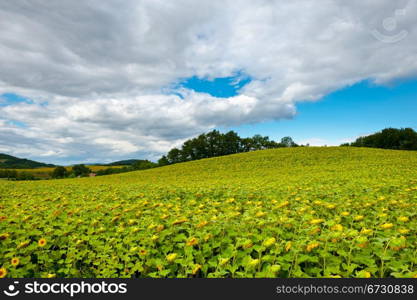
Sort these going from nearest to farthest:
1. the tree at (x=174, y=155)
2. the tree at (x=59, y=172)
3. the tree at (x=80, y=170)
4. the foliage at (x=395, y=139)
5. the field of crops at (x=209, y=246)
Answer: the field of crops at (x=209, y=246), the tree at (x=59, y=172), the tree at (x=80, y=170), the foliage at (x=395, y=139), the tree at (x=174, y=155)

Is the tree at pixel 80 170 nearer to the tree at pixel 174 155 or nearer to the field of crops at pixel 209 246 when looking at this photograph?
the tree at pixel 174 155

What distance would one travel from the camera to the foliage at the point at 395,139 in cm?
7425

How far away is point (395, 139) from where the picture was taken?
7625 cm

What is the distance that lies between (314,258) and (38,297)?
2.91 meters

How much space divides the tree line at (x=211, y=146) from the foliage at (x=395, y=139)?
1272 inches

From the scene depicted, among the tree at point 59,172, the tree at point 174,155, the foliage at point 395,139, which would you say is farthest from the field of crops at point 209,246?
the foliage at point 395,139

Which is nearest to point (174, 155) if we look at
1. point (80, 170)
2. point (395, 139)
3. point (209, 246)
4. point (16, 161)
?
point (80, 170)

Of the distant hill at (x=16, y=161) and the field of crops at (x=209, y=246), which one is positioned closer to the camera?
the field of crops at (x=209, y=246)

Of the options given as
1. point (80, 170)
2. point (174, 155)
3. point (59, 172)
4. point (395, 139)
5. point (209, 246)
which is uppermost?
point (395, 139)

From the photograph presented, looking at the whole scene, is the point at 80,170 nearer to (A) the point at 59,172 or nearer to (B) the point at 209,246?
(A) the point at 59,172

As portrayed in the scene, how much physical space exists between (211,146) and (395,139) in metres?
55.4

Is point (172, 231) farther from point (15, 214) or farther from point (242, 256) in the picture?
point (15, 214)

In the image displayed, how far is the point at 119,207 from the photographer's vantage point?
5.80 meters

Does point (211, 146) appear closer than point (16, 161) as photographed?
Yes
